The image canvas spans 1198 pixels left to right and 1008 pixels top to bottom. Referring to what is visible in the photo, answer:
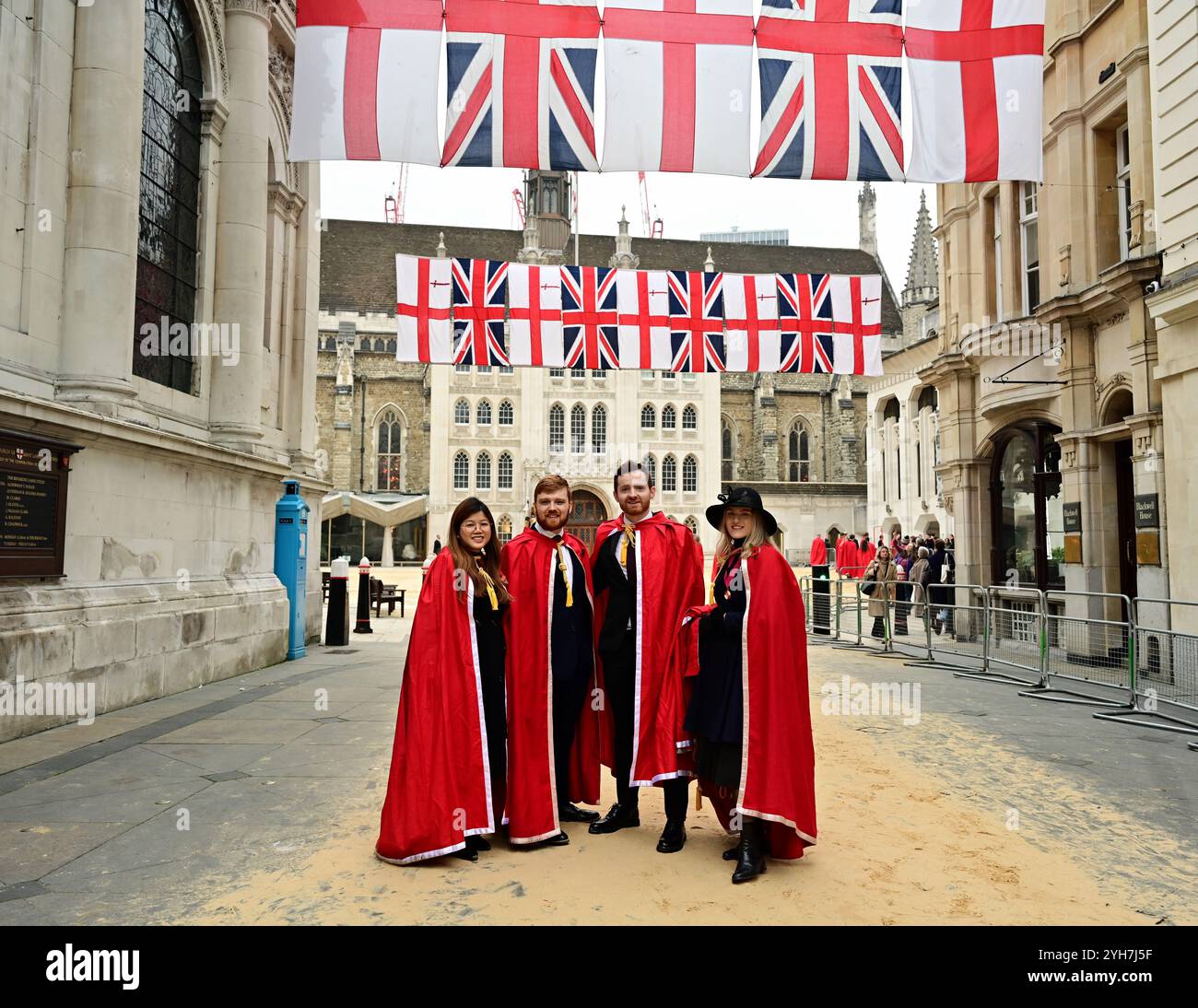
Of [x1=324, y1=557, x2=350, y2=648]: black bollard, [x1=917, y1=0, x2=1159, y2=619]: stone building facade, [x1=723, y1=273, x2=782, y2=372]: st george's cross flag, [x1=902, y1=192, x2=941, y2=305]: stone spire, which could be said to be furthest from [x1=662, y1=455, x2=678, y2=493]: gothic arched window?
[x1=324, y1=557, x2=350, y2=648]: black bollard

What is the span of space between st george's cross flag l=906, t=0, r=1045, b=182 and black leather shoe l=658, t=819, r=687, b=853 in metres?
5.73

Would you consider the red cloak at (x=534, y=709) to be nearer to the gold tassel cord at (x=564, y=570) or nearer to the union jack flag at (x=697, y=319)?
the gold tassel cord at (x=564, y=570)

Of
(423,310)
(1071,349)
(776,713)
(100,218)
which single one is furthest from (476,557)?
(423,310)

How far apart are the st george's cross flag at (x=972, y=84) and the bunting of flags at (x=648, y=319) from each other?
895cm

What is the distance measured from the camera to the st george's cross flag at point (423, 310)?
1555 cm

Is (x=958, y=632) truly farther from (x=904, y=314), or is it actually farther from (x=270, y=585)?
(x=904, y=314)

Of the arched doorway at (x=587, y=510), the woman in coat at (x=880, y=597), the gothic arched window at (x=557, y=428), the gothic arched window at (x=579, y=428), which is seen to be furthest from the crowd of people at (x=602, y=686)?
the gothic arched window at (x=579, y=428)

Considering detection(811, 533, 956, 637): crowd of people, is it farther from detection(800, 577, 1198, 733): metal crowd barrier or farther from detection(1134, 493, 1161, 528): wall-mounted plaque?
detection(1134, 493, 1161, 528): wall-mounted plaque

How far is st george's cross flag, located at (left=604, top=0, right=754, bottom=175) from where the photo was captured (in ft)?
22.6

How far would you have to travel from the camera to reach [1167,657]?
8570 mm

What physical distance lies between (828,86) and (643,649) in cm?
524
